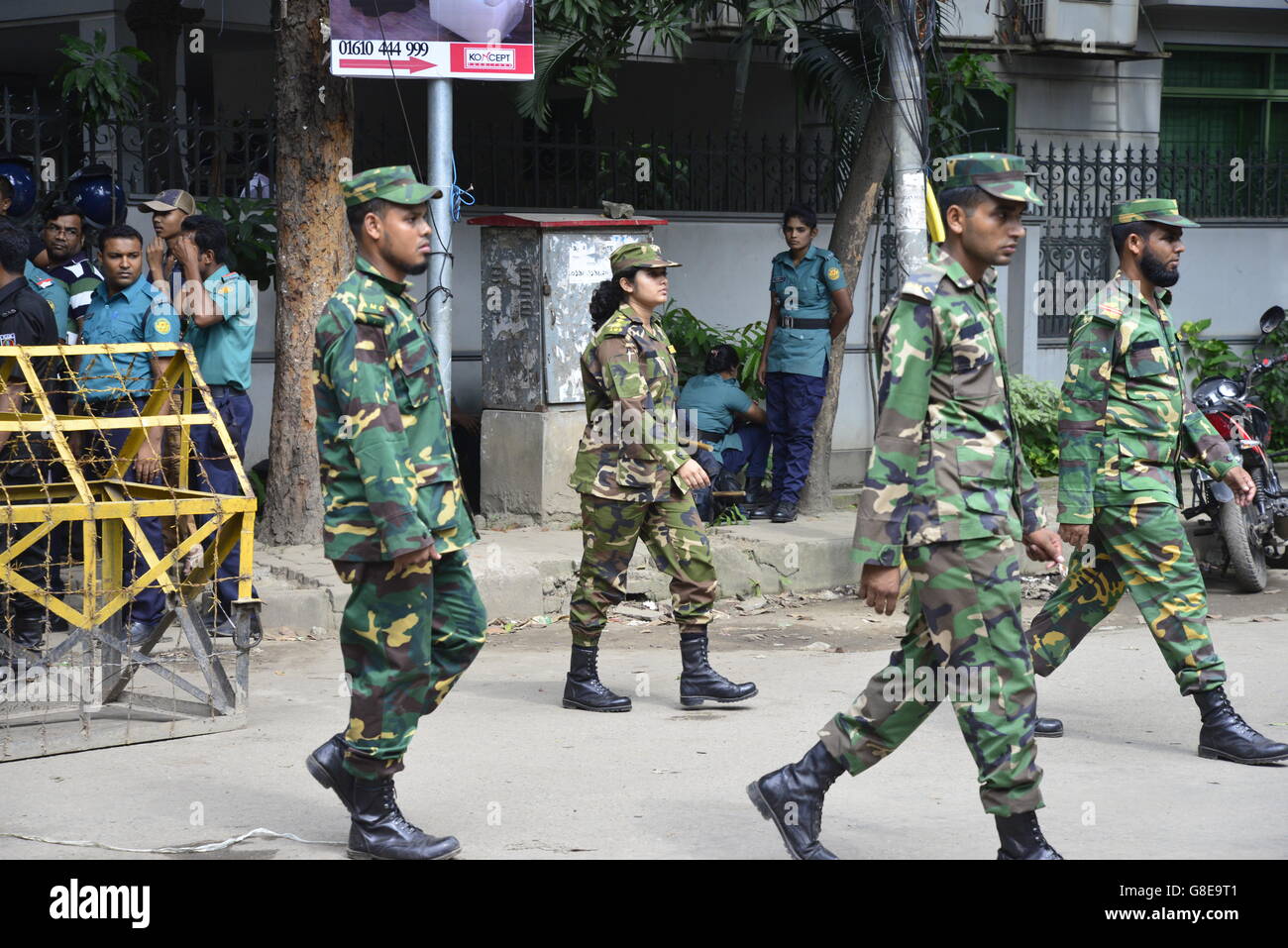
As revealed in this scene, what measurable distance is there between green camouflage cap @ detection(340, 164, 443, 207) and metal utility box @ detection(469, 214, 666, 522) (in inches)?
192

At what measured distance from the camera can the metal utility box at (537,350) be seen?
9.30 metres

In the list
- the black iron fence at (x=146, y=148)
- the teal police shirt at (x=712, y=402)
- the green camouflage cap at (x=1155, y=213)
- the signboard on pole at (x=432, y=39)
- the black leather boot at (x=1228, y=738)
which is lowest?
the black leather boot at (x=1228, y=738)

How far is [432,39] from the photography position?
755cm

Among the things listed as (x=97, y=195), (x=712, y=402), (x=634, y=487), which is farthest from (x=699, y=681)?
(x=97, y=195)

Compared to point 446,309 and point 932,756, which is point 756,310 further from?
point 932,756

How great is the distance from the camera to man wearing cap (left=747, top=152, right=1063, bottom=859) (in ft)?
13.3

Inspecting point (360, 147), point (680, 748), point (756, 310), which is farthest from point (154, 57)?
point (680, 748)

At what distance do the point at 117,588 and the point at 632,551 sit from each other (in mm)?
2013

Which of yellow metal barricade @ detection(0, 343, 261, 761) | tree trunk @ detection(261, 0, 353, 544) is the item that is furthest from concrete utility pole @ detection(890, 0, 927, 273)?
yellow metal barricade @ detection(0, 343, 261, 761)

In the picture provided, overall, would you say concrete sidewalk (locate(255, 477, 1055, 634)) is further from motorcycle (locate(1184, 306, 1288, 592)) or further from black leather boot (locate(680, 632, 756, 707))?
black leather boot (locate(680, 632, 756, 707))

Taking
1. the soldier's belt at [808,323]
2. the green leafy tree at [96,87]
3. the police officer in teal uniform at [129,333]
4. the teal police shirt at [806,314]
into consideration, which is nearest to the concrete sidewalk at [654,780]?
the police officer in teal uniform at [129,333]

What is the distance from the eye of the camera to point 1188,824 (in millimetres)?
4738

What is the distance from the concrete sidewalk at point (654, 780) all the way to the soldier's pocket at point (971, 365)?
1.33m

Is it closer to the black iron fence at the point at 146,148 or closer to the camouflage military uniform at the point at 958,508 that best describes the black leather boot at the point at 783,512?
the black iron fence at the point at 146,148
